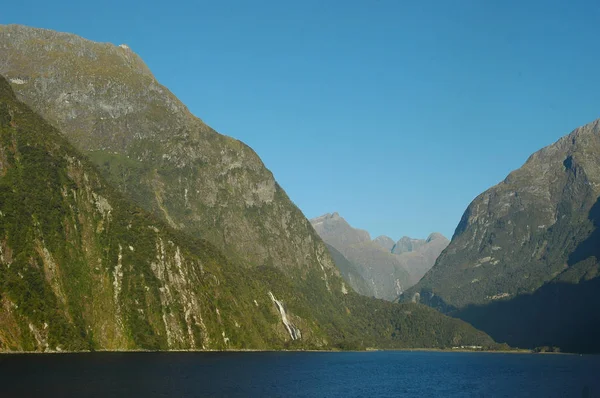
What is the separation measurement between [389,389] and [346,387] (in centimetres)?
1231

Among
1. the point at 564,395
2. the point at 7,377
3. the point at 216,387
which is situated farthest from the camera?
the point at 564,395

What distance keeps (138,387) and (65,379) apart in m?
16.5

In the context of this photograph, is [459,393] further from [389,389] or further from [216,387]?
[216,387]

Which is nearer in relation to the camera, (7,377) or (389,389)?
(7,377)

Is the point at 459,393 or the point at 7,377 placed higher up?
the point at 7,377

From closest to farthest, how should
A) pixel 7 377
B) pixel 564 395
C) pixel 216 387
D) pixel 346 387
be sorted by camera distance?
pixel 7 377 < pixel 216 387 < pixel 564 395 < pixel 346 387

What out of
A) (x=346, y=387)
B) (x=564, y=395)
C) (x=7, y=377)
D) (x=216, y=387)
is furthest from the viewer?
(x=346, y=387)

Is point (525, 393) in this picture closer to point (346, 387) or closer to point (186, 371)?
point (346, 387)

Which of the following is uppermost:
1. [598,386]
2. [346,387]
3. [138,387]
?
[138,387]

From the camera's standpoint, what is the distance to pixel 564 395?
576 ft

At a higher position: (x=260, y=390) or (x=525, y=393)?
(x=260, y=390)

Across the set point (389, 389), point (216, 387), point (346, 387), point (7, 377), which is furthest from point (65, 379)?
point (389, 389)

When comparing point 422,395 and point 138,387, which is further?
point 422,395

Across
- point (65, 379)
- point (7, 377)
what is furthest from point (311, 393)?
point (7, 377)
